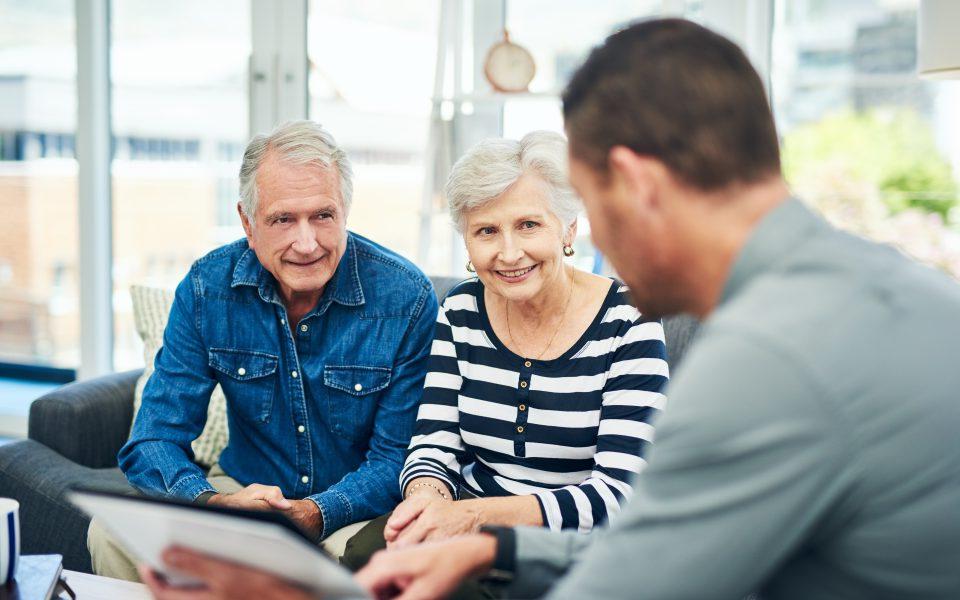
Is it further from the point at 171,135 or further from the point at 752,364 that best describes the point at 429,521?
the point at 171,135

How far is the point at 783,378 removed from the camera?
31.6 inches

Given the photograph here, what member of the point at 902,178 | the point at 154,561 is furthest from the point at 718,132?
the point at 902,178

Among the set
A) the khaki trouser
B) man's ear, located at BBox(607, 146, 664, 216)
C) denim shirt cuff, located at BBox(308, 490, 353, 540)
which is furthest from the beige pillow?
man's ear, located at BBox(607, 146, 664, 216)

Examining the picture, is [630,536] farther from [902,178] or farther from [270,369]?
[902,178]

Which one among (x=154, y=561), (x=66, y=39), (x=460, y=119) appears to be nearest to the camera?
(x=154, y=561)

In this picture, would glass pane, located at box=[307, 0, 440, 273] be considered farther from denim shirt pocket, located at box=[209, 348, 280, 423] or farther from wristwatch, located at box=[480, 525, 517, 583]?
wristwatch, located at box=[480, 525, 517, 583]

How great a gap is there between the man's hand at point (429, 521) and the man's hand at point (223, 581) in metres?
0.59

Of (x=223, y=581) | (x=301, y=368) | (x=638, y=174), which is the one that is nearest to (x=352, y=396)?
(x=301, y=368)

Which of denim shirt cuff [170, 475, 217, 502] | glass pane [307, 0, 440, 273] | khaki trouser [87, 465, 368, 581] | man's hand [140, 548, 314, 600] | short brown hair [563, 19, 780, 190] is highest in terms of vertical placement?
glass pane [307, 0, 440, 273]

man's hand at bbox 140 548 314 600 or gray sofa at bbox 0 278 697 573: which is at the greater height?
man's hand at bbox 140 548 314 600

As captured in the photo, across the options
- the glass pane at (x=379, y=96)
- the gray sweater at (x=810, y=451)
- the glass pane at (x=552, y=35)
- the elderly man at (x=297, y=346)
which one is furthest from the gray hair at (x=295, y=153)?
the glass pane at (x=379, y=96)

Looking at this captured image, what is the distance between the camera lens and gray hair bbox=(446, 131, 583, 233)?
6.16ft

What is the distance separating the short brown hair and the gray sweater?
0.11 m

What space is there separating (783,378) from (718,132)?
0.26 metres
